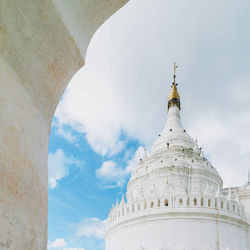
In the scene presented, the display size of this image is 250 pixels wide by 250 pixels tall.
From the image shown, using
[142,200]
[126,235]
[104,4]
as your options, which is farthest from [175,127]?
[104,4]

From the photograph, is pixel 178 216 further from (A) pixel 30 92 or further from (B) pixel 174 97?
(A) pixel 30 92

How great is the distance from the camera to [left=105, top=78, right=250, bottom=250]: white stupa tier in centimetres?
1934

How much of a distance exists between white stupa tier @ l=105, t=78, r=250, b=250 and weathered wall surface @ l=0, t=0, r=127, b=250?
18086 millimetres

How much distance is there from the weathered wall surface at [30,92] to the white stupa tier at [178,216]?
18.1 meters

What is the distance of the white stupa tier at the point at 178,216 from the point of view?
63.5 ft

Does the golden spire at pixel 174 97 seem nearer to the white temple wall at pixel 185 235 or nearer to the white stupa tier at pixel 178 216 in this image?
the white stupa tier at pixel 178 216

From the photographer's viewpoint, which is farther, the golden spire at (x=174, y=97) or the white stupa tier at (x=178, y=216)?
the golden spire at (x=174, y=97)

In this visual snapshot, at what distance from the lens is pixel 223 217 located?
20.1 metres

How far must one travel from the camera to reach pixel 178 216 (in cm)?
1977

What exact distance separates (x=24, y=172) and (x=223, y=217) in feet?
65.8

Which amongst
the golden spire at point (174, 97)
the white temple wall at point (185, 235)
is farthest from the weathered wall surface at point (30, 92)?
the golden spire at point (174, 97)

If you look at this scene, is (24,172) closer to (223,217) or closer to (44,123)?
(44,123)

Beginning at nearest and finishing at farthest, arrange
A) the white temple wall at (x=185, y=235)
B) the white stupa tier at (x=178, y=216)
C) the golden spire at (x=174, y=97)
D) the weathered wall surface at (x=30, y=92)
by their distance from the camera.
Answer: the weathered wall surface at (x=30, y=92), the white temple wall at (x=185, y=235), the white stupa tier at (x=178, y=216), the golden spire at (x=174, y=97)

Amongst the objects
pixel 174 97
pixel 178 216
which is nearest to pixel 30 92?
pixel 178 216
